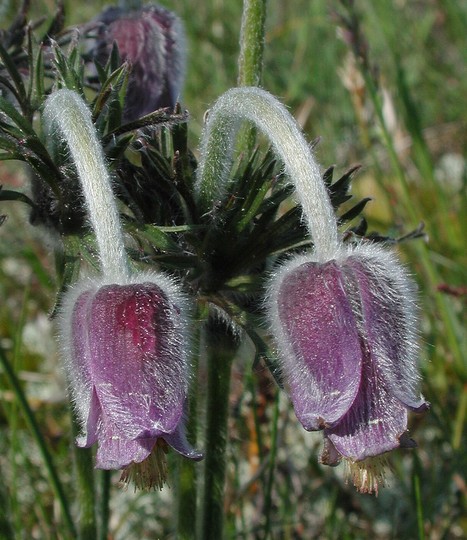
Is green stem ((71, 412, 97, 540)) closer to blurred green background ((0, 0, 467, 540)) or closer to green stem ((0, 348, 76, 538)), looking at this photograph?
green stem ((0, 348, 76, 538))

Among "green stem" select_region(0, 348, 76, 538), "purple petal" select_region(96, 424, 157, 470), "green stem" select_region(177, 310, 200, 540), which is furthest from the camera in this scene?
"green stem" select_region(0, 348, 76, 538)

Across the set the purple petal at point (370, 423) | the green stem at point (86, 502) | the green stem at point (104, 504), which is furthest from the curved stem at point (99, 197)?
the green stem at point (104, 504)

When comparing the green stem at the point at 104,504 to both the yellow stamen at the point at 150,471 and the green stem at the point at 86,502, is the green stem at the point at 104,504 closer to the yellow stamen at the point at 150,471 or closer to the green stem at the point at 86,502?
the green stem at the point at 86,502

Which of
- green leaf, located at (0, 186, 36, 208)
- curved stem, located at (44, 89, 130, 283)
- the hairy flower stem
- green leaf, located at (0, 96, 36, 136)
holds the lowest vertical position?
curved stem, located at (44, 89, 130, 283)

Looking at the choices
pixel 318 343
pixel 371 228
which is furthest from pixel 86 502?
pixel 371 228

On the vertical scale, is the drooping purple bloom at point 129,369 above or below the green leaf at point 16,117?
below

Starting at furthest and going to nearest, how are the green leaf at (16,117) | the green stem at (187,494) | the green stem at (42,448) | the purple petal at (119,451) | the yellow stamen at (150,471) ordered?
the green stem at (42,448) < the green stem at (187,494) < the green leaf at (16,117) < the yellow stamen at (150,471) < the purple petal at (119,451)

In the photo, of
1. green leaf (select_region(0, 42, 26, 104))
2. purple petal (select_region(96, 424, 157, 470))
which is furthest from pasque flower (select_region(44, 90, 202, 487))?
green leaf (select_region(0, 42, 26, 104))

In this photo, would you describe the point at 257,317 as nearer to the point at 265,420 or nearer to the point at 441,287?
the point at 441,287
